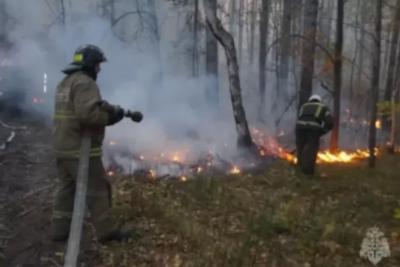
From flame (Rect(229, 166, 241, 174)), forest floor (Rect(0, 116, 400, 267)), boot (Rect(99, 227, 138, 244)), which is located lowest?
flame (Rect(229, 166, 241, 174))

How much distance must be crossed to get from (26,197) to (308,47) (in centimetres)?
890

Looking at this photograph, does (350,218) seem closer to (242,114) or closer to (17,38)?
(242,114)

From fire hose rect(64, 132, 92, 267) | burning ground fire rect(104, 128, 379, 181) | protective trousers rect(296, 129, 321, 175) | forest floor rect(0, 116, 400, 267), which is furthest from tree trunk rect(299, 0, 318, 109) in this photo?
fire hose rect(64, 132, 92, 267)

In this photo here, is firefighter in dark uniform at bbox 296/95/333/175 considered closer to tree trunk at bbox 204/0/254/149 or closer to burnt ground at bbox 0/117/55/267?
tree trunk at bbox 204/0/254/149

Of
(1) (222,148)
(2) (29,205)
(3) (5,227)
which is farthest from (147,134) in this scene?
(3) (5,227)

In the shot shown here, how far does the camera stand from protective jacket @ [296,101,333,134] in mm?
10102

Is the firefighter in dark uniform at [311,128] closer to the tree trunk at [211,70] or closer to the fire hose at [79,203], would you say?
the fire hose at [79,203]

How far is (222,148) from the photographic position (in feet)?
41.6

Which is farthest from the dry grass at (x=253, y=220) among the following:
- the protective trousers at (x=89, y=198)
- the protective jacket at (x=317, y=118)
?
the protective jacket at (x=317, y=118)

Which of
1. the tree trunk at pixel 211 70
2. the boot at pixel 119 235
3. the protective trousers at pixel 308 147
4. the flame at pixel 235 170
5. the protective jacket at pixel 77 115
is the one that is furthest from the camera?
the tree trunk at pixel 211 70

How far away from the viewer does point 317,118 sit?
10141 mm

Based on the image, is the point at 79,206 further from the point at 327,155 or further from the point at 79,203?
the point at 327,155

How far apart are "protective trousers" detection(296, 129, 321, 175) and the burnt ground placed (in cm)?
478

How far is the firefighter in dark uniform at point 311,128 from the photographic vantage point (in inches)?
399
